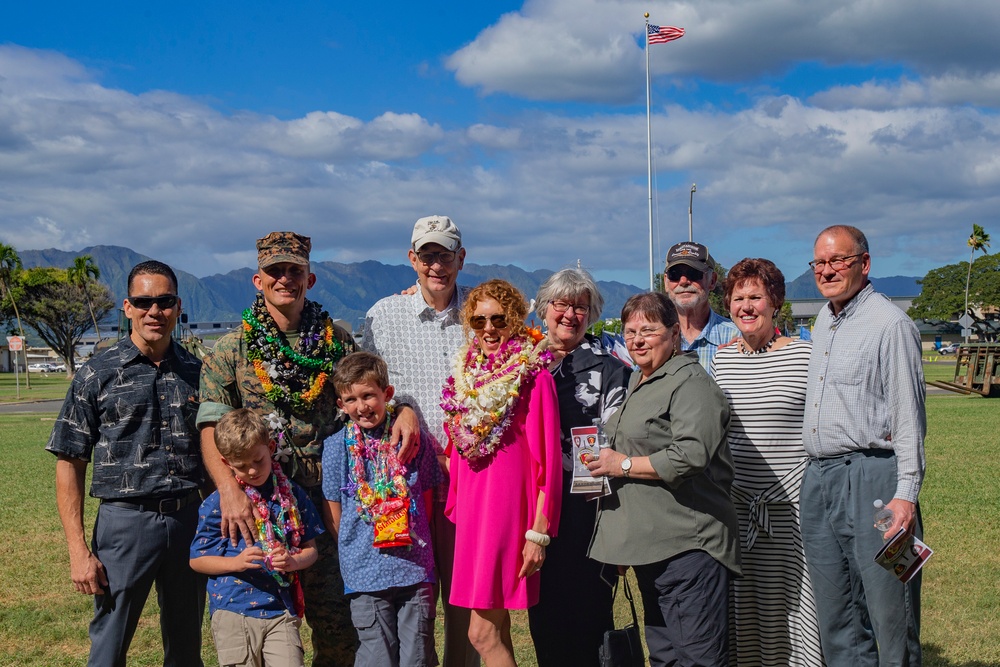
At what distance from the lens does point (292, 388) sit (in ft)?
15.0

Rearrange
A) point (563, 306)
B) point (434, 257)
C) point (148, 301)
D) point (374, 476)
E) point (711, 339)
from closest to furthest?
point (374, 476) → point (148, 301) → point (563, 306) → point (434, 257) → point (711, 339)

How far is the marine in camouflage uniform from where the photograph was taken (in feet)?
14.9

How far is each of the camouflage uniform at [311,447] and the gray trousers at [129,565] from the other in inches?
23.0

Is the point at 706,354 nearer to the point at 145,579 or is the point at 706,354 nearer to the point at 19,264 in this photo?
the point at 145,579

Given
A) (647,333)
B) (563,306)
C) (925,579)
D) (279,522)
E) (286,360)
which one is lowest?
(925,579)

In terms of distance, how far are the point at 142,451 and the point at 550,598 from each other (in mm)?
2198

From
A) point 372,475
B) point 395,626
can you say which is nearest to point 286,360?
point 372,475

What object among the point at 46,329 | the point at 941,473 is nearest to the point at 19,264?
the point at 46,329

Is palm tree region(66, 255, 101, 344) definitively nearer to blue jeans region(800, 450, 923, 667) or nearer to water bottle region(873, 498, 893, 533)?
blue jeans region(800, 450, 923, 667)

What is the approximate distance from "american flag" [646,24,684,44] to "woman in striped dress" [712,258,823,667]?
30841 millimetres

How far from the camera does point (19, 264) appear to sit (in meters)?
71.4

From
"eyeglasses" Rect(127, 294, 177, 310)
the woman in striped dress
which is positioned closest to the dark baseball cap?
the woman in striped dress

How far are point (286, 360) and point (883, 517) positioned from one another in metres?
2.94

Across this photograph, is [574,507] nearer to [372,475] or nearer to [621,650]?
[621,650]
